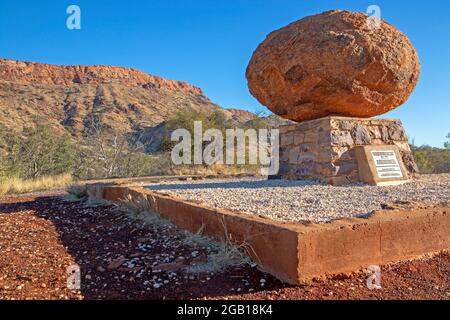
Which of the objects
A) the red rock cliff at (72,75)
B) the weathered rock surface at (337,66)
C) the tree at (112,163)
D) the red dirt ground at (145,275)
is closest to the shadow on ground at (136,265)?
the red dirt ground at (145,275)

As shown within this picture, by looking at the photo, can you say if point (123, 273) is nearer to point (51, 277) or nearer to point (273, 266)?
point (51, 277)

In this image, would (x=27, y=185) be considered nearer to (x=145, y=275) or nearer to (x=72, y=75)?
(x=145, y=275)

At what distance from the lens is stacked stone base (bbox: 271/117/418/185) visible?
5250 mm

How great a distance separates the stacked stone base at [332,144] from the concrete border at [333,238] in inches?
87.9

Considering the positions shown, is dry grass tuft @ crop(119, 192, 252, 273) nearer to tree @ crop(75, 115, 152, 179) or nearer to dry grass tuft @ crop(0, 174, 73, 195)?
dry grass tuft @ crop(0, 174, 73, 195)

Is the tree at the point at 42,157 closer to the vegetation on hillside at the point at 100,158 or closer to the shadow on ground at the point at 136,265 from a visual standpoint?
the vegetation on hillside at the point at 100,158

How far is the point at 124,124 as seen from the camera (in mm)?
37125

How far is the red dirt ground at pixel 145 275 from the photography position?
83.4 inches

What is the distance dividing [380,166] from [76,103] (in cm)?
4152

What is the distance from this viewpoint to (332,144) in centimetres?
521

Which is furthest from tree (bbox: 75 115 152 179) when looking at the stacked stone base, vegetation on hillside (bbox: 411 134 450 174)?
vegetation on hillside (bbox: 411 134 450 174)

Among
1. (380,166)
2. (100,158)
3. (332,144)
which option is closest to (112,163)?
(100,158)

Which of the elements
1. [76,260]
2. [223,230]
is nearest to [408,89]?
[223,230]
